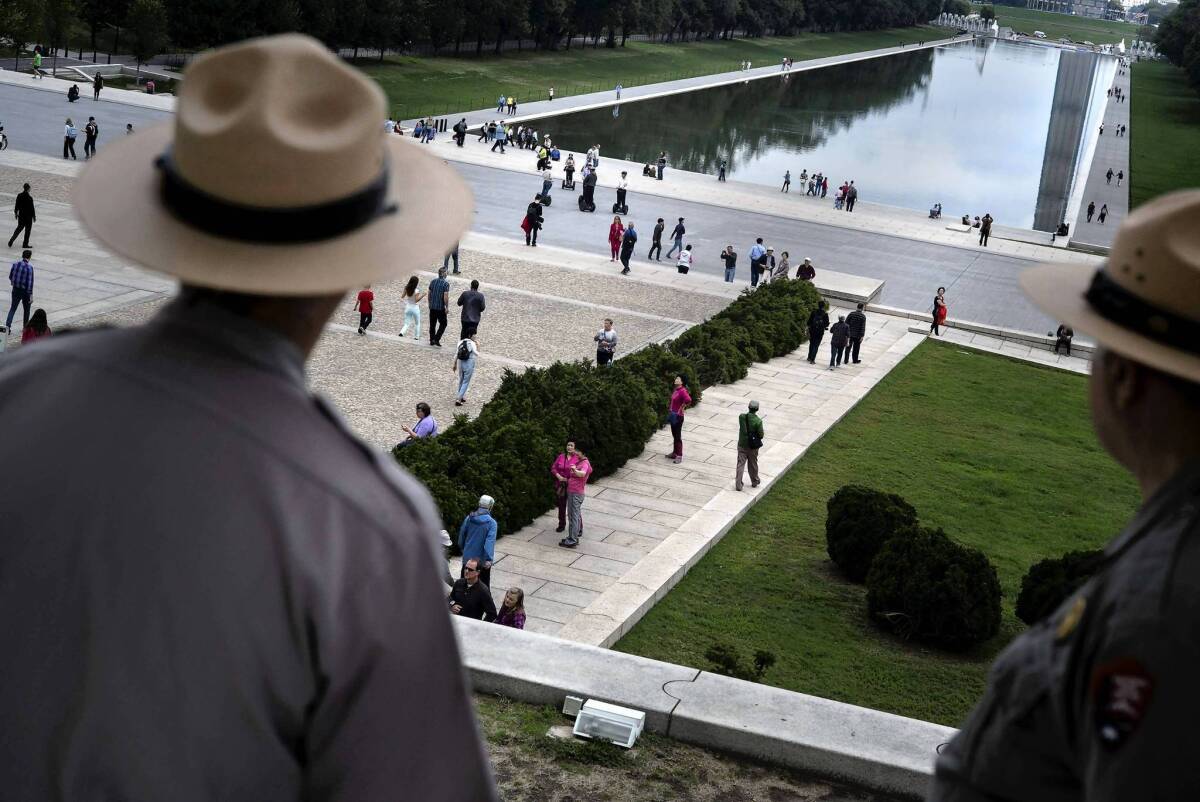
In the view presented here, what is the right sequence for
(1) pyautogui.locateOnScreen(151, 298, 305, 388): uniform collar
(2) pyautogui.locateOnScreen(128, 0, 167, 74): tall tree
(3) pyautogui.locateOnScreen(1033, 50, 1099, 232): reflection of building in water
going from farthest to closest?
(3) pyautogui.locateOnScreen(1033, 50, 1099, 232): reflection of building in water, (2) pyautogui.locateOnScreen(128, 0, 167, 74): tall tree, (1) pyautogui.locateOnScreen(151, 298, 305, 388): uniform collar

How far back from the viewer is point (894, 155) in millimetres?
83875

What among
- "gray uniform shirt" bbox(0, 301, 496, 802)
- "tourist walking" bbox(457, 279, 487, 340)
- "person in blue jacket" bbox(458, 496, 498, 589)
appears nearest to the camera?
"gray uniform shirt" bbox(0, 301, 496, 802)

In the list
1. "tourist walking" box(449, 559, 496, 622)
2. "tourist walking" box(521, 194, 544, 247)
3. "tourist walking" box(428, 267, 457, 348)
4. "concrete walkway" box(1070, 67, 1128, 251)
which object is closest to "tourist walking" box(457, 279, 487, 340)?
"tourist walking" box(428, 267, 457, 348)

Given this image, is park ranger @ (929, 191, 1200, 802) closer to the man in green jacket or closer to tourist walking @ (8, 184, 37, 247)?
the man in green jacket

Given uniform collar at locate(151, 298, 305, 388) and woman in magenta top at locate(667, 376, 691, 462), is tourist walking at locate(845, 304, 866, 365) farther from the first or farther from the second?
uniform collar at locate(151, 298, 305, 388)

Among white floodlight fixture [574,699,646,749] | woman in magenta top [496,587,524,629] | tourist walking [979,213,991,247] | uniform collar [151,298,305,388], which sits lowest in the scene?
tourist walking [979,213,991,247]

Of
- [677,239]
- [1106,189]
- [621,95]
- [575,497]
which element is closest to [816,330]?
[677,239]

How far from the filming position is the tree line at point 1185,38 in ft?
323

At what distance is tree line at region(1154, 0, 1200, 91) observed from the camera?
9850 cm

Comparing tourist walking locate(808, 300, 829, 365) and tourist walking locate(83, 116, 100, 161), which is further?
tourist walking locate(83, 116, 100, 161)

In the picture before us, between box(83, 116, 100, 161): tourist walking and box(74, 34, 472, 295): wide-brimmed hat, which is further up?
box(74, 34, 472, 295): wide-brimmed hat

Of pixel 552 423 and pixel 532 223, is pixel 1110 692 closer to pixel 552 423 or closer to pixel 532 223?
pixel 552 423

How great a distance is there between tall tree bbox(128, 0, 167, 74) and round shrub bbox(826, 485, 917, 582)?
164 ft

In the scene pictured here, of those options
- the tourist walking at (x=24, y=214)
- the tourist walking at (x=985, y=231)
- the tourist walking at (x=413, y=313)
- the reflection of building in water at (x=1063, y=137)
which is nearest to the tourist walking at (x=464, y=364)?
the tourist walking at (x=413, y=313)
